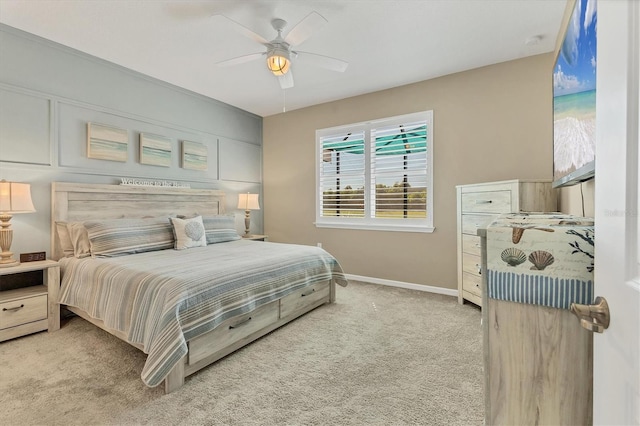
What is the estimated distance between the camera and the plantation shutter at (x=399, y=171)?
12.5ft

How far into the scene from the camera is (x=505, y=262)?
0.98 meters

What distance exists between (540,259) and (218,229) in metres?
3.45

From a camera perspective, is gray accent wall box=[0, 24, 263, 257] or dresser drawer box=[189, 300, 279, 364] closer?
dresser drawer box=[189, 300, 279, 364]

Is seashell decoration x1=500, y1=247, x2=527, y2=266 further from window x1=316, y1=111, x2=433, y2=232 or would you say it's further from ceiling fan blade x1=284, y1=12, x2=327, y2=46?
window x1=316, y1=111, x2=433, y2=232

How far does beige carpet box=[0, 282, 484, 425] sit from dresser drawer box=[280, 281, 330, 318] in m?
0.15

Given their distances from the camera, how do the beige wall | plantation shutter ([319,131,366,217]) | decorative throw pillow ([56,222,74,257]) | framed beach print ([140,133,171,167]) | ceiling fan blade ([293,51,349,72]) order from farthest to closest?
plantation shutter ([319,131,366,217])
framed beach print ([140,133,171,167])
the beige wall
decorative throw pillow ([56,222,74,257])
ceiling fan blade ([293,51,349,72])

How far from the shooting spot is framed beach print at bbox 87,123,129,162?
3158 millimetres

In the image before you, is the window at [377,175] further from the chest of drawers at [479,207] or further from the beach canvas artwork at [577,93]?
the beach canvas artwork at [577,93]

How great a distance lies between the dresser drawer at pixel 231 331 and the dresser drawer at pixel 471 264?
1.99m

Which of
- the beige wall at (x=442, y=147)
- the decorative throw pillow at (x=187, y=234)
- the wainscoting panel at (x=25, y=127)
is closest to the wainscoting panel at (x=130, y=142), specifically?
the wainscoting panel at (x=25, y=127)

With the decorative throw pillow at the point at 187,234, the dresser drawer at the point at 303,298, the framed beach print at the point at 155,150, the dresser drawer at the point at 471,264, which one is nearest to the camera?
the dresser drawer at the point at 303,298

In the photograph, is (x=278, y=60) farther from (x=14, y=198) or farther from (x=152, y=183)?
(x=14, y=198)

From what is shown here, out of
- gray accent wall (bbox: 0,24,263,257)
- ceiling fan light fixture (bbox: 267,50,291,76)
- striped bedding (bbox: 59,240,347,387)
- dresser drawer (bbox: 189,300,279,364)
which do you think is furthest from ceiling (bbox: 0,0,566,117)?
dresser drawer (bbox: 189,300,279,364)

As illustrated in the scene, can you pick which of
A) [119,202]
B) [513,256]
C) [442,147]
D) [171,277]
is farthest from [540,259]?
[119,202]
